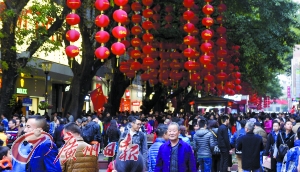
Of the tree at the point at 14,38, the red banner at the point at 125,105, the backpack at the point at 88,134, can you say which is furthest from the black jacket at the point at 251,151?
the red banner at the point at 125,105

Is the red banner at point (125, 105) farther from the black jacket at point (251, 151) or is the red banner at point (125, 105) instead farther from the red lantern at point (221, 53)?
the black jacket at point (251, 151)

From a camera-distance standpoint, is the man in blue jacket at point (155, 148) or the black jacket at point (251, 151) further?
the black jacket at point (251, 151)

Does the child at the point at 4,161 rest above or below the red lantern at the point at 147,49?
below

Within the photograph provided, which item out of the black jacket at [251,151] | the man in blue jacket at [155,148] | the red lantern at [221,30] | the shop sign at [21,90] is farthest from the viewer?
the shop sign at [21,90]

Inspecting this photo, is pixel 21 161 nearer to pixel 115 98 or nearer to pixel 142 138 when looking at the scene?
pixel 142 138

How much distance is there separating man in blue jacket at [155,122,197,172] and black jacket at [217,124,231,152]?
22.3 feet

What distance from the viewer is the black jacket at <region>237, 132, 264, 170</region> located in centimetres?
1268

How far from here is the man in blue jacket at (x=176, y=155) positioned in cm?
834

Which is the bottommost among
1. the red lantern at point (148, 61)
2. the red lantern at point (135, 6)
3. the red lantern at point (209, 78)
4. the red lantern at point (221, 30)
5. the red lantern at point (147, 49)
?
the red lantern at point (209, 78)

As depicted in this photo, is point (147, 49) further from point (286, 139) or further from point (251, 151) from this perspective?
point (286, 139)

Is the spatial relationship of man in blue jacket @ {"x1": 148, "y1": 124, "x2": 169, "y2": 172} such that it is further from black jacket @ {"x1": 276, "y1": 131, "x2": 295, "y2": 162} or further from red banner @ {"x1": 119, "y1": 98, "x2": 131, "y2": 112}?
red banner @ {"x1": 119, "y1": 98, "x2": 131, "y2": 112}

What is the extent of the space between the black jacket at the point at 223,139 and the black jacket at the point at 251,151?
2.30 m

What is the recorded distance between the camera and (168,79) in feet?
94.0

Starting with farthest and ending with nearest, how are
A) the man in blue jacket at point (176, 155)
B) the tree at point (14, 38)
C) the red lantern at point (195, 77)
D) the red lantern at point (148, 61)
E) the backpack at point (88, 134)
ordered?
the red lantern at point (195, 77), the red lantern at point (148, 61), the tree at point (14, 38), the backpack at point (88, 134), the man in blue jacket at point (176, 155)
